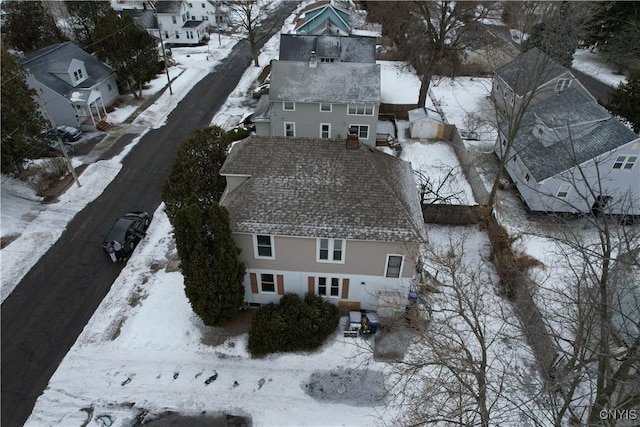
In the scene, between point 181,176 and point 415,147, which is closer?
point 181,176

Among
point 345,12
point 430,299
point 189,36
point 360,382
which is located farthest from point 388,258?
point 189,36

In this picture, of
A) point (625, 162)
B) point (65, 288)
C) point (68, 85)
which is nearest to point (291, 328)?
point (65, 288)

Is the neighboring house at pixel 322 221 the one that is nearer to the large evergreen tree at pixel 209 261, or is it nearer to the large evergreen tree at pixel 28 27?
the large evergreen tree at pixel 209 261

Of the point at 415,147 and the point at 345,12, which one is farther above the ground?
the point at 345,12

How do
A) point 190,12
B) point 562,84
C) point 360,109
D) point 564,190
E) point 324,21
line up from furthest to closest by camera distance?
1. point 190,12
2. point 324,21
3. point 562,84
4. point 360,109
5. point 564,190

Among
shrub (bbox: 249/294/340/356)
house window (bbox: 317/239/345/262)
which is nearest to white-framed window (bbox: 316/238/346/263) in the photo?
house window (bbox: 317/239/345/262)

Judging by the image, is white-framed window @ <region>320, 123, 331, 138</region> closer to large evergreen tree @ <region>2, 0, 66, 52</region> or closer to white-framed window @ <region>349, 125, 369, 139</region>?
white-framed window @ <region>349, 125, 369, 139</region>

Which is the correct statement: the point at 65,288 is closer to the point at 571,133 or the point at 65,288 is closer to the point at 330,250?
the point at 330,250

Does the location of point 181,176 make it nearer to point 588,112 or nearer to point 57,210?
point 57,210
